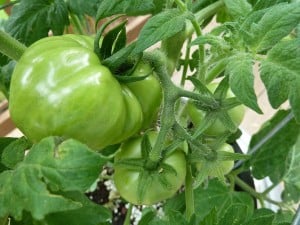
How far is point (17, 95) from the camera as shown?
41 centimetres

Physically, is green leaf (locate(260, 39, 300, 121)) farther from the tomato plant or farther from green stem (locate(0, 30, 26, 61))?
green stem (locate(0, 30, 26, 61))

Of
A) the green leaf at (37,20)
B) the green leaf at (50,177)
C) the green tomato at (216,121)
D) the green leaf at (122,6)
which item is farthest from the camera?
the green leaf at (37,20)

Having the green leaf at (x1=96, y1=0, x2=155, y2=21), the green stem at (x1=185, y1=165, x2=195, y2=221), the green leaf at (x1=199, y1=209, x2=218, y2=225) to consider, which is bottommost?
the green stem at (x1=185, y1=165, x2=195, y2=221)

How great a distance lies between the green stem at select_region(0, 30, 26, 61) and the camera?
1.50ft

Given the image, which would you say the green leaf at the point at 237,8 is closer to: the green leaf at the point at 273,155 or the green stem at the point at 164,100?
the green stem at the point at 164,100

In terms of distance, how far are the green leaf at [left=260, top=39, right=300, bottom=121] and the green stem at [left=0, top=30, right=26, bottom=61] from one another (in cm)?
22

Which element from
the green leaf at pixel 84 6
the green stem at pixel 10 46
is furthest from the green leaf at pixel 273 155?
the green stem at pixel 10 46

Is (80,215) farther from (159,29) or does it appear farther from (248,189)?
(248,189)

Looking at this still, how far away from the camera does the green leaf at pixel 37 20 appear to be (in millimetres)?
652

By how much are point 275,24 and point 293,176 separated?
48cm

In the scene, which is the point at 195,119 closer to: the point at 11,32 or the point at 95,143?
the point at 95,143

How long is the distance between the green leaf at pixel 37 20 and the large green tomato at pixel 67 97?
0.74ft

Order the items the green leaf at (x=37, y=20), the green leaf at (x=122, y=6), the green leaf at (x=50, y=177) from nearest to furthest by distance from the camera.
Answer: the green leaf at (x=50, y=177)
the green leaf at (x=122, y=6)
the green leaf at (x=37, y=20)

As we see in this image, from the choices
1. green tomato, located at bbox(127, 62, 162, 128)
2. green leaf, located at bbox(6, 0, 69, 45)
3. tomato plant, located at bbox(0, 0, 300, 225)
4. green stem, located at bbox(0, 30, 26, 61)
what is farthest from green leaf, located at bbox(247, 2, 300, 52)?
green leaf, located at bbox(6, 0, 69, 45)
